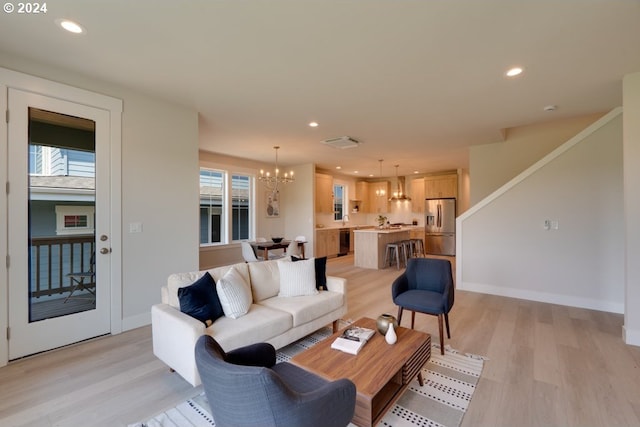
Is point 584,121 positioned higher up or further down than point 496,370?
higher up

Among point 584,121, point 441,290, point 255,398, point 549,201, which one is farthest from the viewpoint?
point 584,121

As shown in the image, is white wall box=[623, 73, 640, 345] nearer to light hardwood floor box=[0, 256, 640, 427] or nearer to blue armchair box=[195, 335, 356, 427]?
light hardwood floor box=[0, 256, 640, 427]

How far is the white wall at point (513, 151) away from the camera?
16.9 ft

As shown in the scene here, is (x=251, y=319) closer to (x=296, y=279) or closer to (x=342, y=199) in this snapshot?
(x=296, y=279)

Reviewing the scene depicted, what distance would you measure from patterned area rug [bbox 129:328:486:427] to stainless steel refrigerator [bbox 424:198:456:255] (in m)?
6.86

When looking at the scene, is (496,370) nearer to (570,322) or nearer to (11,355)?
(570,322)

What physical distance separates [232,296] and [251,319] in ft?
0.87

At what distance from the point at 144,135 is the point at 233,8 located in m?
2.19

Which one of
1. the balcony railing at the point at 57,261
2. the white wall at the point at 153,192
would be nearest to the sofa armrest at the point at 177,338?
the white wall at the point at 153,192

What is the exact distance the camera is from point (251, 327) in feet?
7.74

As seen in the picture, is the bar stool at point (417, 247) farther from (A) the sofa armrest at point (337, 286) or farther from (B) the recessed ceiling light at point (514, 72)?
(B) the recessed ceiling light at point (514, 72)

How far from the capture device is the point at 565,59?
2.66 meters

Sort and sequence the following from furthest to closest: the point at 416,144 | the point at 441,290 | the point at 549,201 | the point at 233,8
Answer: the point at 416,144
the point at 549,201
the point at 441,290
the point at 233,8

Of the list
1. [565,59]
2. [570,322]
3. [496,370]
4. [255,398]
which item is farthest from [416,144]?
[255,398]
